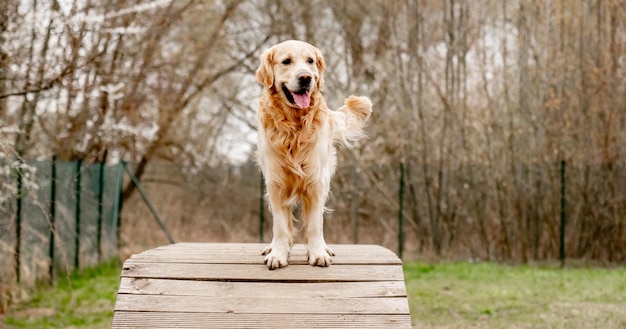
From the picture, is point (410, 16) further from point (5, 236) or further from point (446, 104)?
point (5, 236)

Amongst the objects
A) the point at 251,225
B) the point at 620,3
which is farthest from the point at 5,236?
the point at 620,3

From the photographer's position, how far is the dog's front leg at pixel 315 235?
441cm

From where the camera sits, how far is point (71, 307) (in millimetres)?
8078

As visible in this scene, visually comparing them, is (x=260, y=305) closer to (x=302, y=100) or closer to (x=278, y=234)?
(x=278, y=234)

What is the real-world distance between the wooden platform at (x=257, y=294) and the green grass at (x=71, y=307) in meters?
2.55

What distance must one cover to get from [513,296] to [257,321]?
5.72 m

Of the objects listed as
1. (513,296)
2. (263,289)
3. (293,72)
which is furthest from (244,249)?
(513,296)

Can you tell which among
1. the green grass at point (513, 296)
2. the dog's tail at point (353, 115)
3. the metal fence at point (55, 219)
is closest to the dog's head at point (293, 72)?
the dog's tail at point (353, 115)

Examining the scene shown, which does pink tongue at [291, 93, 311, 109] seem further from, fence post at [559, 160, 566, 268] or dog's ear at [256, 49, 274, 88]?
fence post at [559, 160, 566, 268]

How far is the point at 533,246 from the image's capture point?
1247 centimetres

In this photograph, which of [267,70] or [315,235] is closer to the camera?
Answer: [267,70]

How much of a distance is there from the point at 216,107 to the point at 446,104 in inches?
240

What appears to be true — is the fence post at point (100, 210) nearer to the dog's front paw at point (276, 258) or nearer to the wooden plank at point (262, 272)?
the wooden plank at point (262, 272)

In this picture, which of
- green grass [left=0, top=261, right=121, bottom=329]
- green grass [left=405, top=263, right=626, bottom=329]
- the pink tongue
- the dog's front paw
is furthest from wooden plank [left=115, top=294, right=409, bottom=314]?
green grass [left=405, top=263, right=626, bottom=329]
